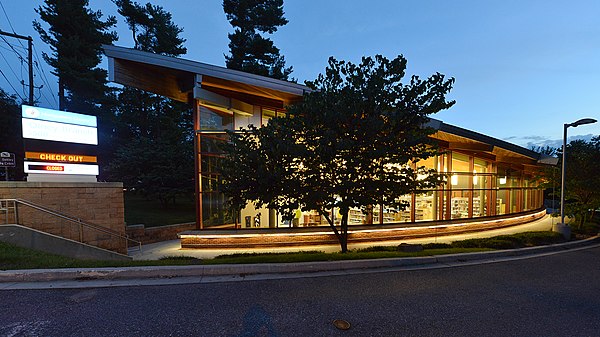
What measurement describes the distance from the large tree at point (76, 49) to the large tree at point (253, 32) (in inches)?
569

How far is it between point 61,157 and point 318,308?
12.1 metres

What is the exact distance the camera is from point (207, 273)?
6477 millimetres

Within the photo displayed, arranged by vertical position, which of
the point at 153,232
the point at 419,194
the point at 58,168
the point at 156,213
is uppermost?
the point at 58,168

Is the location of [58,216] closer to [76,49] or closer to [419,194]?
[419,194]

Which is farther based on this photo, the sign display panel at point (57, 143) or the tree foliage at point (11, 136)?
the tree foliage at point (11, 136)

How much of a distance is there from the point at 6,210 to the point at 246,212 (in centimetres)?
870

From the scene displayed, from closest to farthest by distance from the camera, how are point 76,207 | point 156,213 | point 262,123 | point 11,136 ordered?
point 76,207, point 262,123, point 156,213, point 11,136

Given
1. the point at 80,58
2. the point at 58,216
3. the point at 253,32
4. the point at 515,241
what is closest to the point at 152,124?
the point at 80,58

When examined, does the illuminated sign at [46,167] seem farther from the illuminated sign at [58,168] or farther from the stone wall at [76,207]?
the stone wall at [76,207]

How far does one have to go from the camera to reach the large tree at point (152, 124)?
21969 mm

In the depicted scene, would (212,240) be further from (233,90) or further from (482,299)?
(482,299)

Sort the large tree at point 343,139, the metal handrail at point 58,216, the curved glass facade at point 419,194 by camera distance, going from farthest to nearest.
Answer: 1. the curved glass facade at point 419,194
2. the metal handrail at point 58,216
3. the large tree at point 343,139

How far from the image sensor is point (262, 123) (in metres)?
15.8

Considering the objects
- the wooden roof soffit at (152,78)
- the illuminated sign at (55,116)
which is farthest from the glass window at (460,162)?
the illuminated sign at (55,116)
